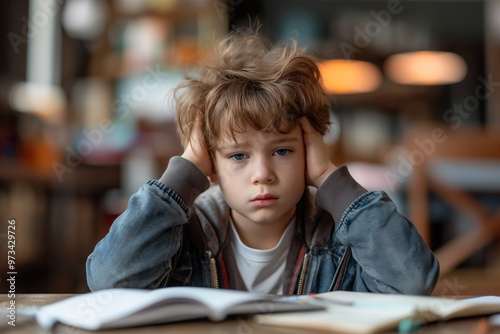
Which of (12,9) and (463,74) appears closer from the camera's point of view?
(12,9)

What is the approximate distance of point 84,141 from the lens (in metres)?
3.90

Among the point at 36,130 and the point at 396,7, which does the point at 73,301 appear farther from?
the point at 396,7

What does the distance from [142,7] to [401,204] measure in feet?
5.80

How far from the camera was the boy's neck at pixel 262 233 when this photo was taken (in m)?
1.04

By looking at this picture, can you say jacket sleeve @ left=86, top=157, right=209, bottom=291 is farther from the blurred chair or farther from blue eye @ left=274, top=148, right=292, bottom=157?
the blurred chair

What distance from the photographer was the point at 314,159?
101 cm

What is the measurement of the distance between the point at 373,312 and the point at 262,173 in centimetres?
32

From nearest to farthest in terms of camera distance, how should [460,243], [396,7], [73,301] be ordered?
[73,301], [460,243], [396,7]

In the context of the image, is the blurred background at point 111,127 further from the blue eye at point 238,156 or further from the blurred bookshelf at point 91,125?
the blue eye at point 238,156

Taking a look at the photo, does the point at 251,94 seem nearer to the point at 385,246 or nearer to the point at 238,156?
the point at 238,156

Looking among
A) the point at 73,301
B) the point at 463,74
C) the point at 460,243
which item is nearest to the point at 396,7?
the point at 463,74

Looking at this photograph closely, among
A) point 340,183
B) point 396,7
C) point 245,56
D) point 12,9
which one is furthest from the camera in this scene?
point 396,7

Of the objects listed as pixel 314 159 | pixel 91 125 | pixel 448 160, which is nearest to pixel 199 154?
pixel 314 159

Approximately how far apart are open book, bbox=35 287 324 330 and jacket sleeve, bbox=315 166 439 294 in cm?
26
